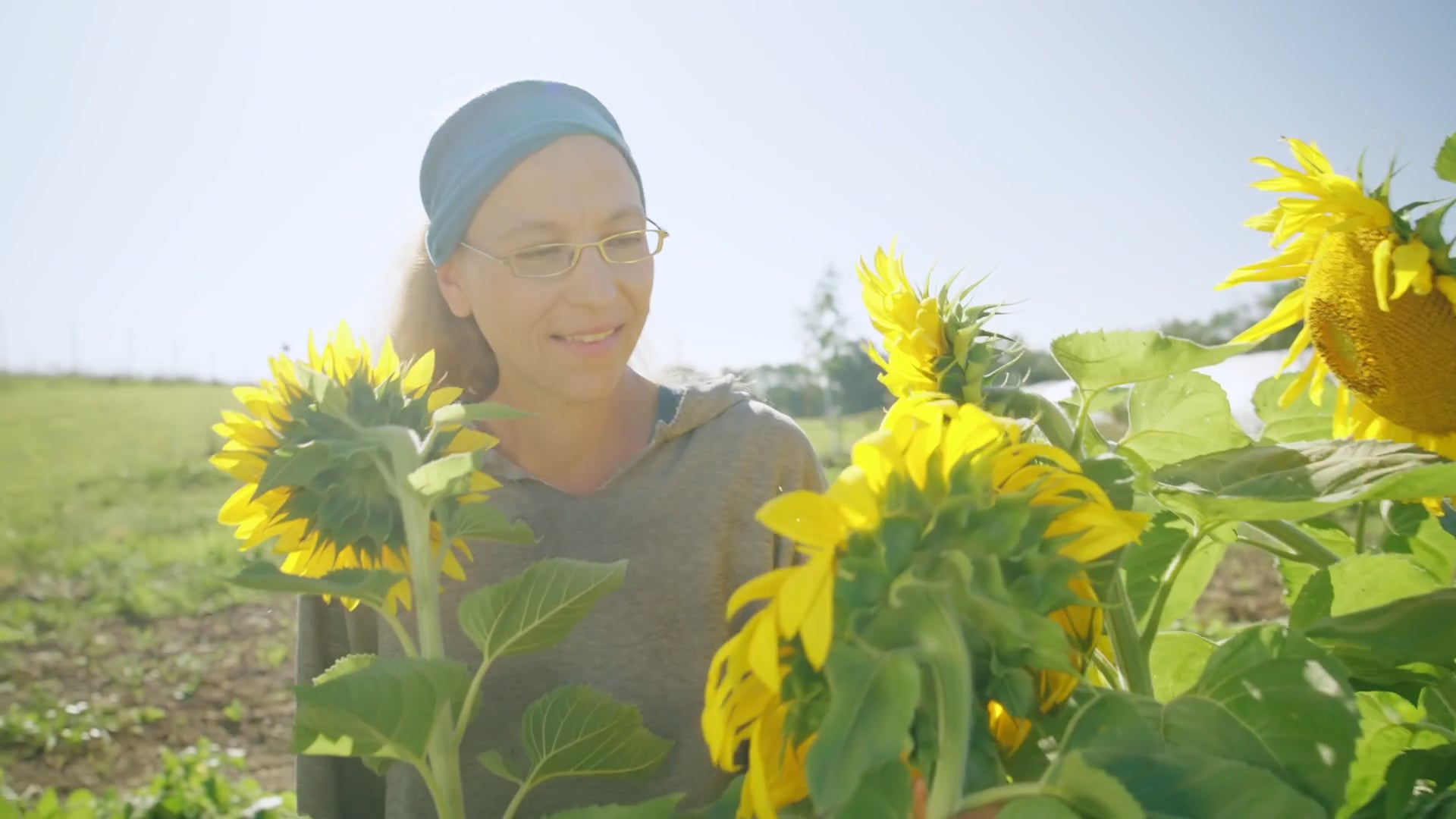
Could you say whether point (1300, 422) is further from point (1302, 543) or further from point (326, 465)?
point (326, 465)

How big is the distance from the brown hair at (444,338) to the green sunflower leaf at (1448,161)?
42.6 inches

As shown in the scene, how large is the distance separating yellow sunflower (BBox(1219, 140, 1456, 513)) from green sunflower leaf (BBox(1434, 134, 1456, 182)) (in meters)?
0.08

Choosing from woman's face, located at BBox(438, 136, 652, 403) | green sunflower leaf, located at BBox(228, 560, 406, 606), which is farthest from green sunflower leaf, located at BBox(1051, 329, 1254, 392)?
woman's face, located at BBox(438, 136, 652, 403)

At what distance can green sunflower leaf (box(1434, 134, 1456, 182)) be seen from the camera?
0.60m

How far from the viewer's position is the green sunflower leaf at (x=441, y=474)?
463 mm

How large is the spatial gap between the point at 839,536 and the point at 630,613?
87 centimetres

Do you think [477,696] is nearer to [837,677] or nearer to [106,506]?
Answer: [837,677]

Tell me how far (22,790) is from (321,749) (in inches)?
142

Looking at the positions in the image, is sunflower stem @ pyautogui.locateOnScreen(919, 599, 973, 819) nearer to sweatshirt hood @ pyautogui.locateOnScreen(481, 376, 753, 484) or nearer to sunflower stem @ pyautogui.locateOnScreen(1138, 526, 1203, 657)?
sunflower stem @ pyautogui.locateOnScreen(1138, 526, 1203, 657)

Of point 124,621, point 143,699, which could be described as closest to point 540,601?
point 143,699

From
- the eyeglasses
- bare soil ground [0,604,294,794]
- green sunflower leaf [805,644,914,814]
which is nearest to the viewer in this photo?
green sunflower leaf [805,644,914,814]

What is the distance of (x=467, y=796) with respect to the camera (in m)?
1.20

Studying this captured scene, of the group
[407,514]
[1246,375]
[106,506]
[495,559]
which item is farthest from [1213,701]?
[106,506]

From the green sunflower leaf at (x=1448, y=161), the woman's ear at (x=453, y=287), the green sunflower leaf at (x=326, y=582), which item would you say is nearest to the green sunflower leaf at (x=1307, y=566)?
the green sunflower leaf at (x=1448, y=161)
